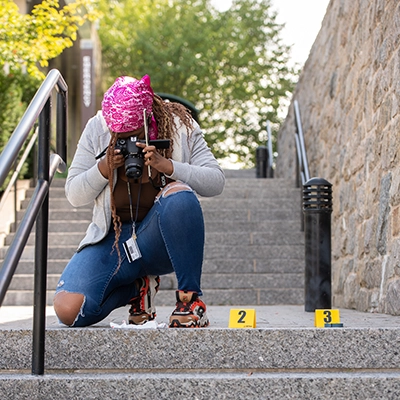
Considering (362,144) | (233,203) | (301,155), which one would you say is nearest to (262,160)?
(233,203)

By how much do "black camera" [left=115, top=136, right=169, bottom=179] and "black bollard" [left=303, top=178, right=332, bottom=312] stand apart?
1321 millimetres

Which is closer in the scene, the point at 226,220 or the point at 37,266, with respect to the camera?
the point at 37,266

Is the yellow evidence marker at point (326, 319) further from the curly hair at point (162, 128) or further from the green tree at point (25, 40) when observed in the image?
the green tree at point (25, 40)

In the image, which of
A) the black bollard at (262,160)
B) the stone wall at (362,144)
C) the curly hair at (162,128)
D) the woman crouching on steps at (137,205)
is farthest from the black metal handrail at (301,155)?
the black bollard at (262,160)

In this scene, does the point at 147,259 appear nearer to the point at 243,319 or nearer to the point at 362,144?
the point at 243,319

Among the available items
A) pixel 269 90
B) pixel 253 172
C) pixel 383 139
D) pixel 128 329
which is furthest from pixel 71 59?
pixel 128 329

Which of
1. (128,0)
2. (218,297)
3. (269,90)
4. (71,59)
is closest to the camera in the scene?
(218,297)

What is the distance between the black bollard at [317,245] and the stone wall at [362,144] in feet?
0.96

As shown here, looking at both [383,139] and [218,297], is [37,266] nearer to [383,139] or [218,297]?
[383,139]

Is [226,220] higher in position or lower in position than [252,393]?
higher

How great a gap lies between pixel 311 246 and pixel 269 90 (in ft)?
62.4

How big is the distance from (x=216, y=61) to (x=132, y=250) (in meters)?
19.9

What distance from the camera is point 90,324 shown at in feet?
9.39

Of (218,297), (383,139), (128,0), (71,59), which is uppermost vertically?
(128,0)
